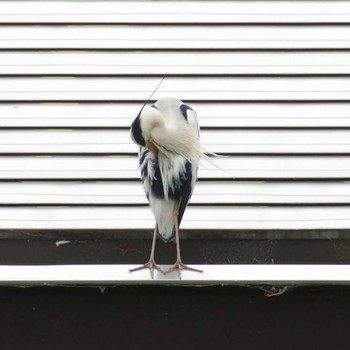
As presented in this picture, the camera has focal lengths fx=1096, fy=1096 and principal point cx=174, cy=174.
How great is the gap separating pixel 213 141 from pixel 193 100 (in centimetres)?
21

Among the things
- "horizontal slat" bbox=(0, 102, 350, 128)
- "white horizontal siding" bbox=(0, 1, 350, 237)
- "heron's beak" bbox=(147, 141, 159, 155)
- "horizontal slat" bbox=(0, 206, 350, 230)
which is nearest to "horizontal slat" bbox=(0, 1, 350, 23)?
"white horizontal siding" bbox=(0, 1, 350, 237)

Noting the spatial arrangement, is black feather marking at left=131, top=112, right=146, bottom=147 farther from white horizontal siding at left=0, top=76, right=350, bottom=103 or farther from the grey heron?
white horizontal siding at left=0, top=76, right=350, bottom=103

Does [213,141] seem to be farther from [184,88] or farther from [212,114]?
[184,88]

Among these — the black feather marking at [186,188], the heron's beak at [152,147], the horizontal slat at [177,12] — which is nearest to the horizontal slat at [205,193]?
the black feather marking at [186,188]

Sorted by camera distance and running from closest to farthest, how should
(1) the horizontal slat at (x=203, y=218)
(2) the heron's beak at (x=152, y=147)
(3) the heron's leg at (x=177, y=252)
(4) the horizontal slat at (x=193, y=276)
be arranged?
(4) the horizontal slat at (x=193, y=276) < (3) the heron's leg at (x=177, y=252) < (2) the heron's beak at (x=152, y=147) < (1) the horizontal slat at (x=203, y=218)

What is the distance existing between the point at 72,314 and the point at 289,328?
3.03 feet

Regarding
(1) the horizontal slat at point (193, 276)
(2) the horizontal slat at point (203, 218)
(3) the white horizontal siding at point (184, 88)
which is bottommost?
(1) the horizontal slat at point (193, 276)

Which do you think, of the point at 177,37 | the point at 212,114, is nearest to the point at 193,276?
the point at 212,114

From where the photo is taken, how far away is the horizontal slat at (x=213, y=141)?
5055 mm

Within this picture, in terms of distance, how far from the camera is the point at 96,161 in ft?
16.6

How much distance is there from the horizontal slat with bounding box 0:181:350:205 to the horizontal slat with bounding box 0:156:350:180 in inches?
1.5

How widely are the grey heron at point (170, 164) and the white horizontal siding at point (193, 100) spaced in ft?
0.56

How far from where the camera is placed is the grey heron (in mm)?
4848

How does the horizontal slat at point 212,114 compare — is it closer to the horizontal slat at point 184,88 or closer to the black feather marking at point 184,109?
the horizontal slat at point 184,88
